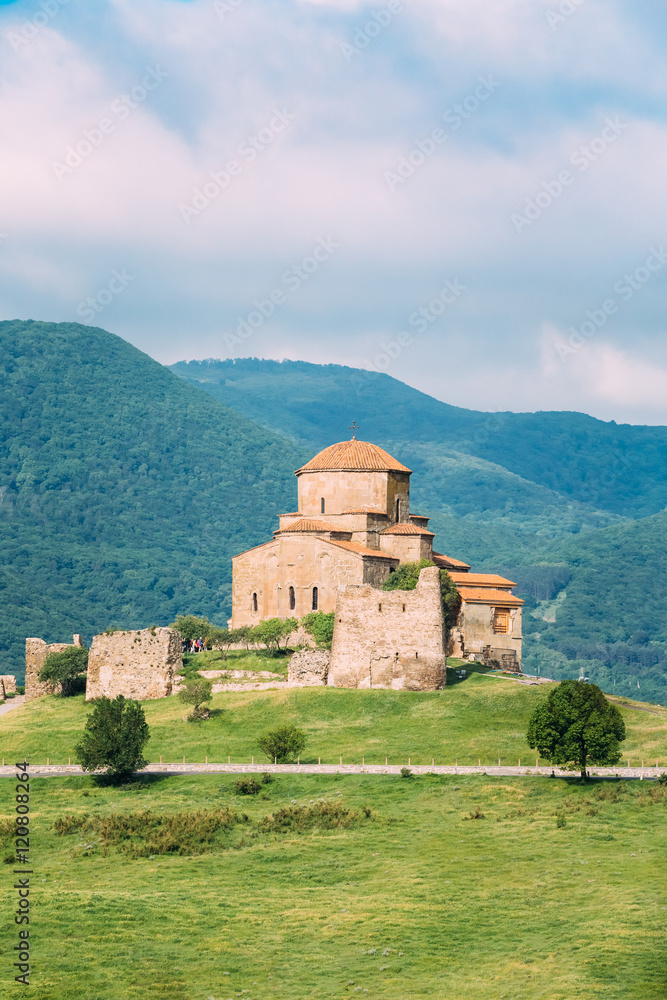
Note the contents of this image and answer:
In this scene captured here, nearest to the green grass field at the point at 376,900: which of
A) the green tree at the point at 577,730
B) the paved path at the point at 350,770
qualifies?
the green tree at the point at 577,730

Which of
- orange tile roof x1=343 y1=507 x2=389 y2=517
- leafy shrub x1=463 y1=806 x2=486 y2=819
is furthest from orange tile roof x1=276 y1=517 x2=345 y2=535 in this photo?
leafy shrub x1=463 y1=806 x2=486 y2=819

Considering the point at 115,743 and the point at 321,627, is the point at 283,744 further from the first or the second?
the point at 321,627

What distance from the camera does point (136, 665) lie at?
254 ft

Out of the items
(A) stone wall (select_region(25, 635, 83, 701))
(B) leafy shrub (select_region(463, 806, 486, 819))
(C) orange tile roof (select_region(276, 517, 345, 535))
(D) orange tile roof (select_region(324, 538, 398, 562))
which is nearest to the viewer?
(B) leafy shrub (select_region(463, 806, 486, 819))

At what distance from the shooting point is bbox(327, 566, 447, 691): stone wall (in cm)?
7262

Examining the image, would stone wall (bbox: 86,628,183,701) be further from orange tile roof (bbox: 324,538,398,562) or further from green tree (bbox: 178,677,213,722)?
orange tile roof (bbox: 324,538,398,562)

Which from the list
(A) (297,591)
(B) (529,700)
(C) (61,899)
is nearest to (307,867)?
(C) (61,899)

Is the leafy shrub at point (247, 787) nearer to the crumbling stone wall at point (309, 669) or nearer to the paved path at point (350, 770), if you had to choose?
the paved path at point (350, 770)

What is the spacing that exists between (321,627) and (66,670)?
14544 mm

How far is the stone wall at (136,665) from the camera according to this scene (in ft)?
253

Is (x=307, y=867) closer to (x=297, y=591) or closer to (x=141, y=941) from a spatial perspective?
(x=141, y=941)

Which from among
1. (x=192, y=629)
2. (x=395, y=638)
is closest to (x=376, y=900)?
(x=395, y=638)

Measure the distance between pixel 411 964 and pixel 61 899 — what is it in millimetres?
10778

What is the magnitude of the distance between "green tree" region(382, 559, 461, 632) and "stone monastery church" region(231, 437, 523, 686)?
0.58m
